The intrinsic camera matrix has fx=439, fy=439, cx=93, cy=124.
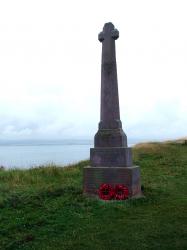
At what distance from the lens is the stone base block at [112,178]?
11945 mm

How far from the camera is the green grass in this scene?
26.0 feet

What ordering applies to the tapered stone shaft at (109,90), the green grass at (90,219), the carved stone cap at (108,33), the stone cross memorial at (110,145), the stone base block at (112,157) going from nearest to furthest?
1. the green grass at (90,219)
2. the stone cross memorial at (110,145)
3. the stone base block at (112,157)
4. the tapered stone shaft at (109,90)
5. the carved stone cap at (108,33)

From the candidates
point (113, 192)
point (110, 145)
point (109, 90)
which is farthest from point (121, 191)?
point (109, 90)

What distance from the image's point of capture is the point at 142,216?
990 centimetres

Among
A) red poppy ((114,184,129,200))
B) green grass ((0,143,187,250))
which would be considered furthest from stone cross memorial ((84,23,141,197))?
green grass ((0,143,187,250))

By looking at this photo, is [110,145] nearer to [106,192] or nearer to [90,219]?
[106,192]

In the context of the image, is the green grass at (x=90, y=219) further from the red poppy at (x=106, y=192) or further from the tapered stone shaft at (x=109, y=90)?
the tapered stone shaft at (x=109, y=90)

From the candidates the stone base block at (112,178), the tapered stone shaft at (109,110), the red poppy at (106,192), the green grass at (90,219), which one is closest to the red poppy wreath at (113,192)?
the red poppy at (106,192)

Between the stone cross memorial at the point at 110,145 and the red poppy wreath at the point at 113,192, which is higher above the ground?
the stone cross memorial at the point at 110,145

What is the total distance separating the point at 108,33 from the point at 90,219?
600 centimetres

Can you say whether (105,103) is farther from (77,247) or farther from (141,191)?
(77,247)

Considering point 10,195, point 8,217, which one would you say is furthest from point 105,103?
point 8,217

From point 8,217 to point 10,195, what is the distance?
2.29 meters

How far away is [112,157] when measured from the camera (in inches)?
484
